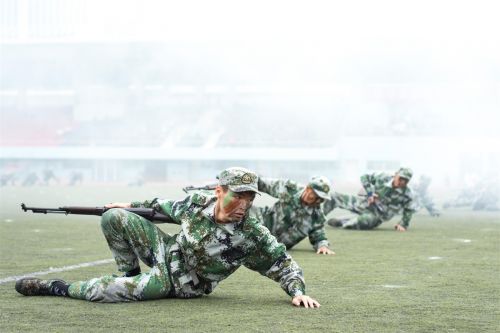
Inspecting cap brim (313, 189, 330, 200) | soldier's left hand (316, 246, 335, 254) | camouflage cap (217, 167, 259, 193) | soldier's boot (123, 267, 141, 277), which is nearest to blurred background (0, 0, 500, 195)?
soldier's left hand (316, 246, 335, 254)

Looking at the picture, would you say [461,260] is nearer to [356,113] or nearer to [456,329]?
[456,329]

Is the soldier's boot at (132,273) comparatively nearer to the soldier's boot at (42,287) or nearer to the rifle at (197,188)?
the soldier's boot at (42,287)

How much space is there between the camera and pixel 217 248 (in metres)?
6.25

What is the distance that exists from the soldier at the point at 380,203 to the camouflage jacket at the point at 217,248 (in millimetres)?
8798

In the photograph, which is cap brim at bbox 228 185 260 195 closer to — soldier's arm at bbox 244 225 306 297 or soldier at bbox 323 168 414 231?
soldier's arm at bbox 244 225 306 297

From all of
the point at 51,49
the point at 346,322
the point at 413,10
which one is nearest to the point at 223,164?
the point at 51,49

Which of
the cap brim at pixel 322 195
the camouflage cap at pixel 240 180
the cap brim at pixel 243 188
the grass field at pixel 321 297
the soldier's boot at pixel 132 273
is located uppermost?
the camouflage cap at pixel 240 180

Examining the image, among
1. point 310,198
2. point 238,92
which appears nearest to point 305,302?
point 310,198

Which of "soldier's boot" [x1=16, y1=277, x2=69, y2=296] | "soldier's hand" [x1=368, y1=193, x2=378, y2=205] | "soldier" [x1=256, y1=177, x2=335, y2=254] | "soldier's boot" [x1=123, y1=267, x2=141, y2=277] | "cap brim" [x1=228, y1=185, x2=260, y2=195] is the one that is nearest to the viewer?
"cap brim" [x1=228, y1=185, x2=260, y2=195]

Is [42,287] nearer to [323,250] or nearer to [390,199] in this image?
[323,250]

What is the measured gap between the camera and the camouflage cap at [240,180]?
19.2ft

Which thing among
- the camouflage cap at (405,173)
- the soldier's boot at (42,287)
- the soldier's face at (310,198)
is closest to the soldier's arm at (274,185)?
the soldier's face at (310,198)

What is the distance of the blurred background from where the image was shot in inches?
1328

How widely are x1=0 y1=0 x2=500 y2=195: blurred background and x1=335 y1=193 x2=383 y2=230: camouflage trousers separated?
41.0ft
